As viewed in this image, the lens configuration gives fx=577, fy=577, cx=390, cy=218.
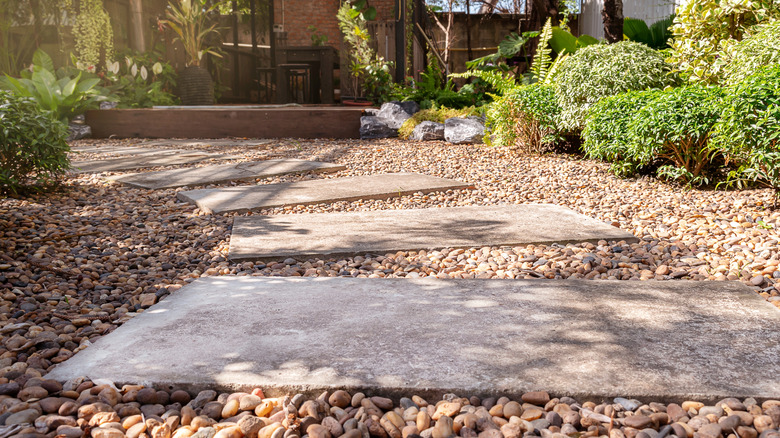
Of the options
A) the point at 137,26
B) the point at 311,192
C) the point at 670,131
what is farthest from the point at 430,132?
the point at 137,26

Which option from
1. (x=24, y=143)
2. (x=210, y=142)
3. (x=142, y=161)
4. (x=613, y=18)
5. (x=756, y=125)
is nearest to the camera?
(x=756, y=125)

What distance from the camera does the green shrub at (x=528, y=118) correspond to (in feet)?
16.1

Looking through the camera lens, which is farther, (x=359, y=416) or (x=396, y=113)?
(x=396, y=113)

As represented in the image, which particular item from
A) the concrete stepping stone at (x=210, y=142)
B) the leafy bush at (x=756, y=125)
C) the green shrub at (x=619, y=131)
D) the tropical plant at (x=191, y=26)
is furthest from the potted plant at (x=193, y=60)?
the leafy bush at (x=756, y=125)

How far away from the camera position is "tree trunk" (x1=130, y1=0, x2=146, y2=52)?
28.4ft

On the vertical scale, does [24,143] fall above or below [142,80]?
below

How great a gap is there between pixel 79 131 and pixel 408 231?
19.5 ft

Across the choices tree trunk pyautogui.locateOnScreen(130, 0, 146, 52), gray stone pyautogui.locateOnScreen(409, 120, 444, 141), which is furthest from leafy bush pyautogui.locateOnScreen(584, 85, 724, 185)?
tree trunk pyautogui.locateOnScreen(130, 0, 146, 52)

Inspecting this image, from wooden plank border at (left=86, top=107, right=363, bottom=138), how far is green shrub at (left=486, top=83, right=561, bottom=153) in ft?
7.12

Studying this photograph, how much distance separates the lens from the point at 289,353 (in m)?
1.28

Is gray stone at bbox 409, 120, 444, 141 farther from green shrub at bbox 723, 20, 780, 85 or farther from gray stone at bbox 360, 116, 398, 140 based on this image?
green shrub at bbox 723, 20, 780, 85

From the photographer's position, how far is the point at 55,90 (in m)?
6.64

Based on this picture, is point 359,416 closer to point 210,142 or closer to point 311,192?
point 311,192

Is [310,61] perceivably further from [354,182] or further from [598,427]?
[598,427]
